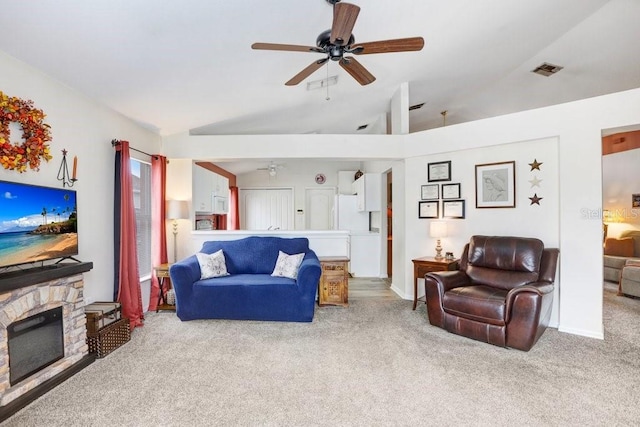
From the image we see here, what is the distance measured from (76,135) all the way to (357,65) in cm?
261

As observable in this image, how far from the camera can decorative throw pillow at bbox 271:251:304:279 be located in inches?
152

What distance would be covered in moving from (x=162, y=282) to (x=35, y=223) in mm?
2001

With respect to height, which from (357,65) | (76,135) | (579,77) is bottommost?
(76,135)

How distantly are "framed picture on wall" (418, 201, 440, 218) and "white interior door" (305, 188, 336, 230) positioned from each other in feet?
12.1

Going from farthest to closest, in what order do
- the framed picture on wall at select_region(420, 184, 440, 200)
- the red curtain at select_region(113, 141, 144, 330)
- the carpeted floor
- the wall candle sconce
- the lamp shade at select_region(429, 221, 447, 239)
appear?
the framed picture on wall at select_region(420, 184, 440, 200) < the lamp shade at select_region(429, 221, 447, 239) < the red curtain at select_region(113, 141, 144, 330) < the wall candle sconce < the carpeted floor

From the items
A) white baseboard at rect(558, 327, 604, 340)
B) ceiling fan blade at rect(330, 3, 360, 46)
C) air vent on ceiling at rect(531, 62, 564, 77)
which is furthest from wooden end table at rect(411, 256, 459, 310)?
air vent on ceiling at rect(531, 62, 564, 77)

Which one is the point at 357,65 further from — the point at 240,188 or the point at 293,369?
the point at 240,188

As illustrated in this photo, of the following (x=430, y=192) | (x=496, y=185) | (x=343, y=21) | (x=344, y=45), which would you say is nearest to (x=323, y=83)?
(x=344, y=45)

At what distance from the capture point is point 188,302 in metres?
3.56

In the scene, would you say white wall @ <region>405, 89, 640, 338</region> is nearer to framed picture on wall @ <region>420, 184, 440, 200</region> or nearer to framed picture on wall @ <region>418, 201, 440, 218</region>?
framed picture on wall @ <region>420, 184, 440, 200</region>

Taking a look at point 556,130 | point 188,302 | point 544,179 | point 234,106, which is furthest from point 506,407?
point 234,106

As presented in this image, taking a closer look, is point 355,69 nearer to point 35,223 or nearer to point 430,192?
point 430,192

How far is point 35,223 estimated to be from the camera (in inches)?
90.0

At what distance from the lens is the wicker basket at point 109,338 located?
2705 mm
